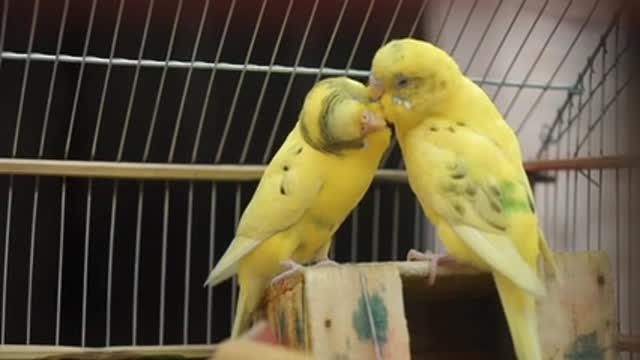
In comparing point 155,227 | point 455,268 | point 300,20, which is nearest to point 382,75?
point 455,268

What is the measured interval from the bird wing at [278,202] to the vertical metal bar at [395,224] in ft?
1.02

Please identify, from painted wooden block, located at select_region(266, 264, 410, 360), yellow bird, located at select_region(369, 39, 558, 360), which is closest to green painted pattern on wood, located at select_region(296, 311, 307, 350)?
painted wooden block, located at select_region(266, 264, 410, 360)

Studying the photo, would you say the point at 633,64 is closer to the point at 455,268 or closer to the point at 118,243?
the point at 455,268

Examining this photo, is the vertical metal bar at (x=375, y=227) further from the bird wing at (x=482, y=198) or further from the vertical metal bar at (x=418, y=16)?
the bird wing at (x=482, y=198)

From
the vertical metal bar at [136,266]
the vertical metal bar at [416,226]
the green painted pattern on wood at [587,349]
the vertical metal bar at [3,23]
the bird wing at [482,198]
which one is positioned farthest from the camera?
the vertical metal bar at [416,226]

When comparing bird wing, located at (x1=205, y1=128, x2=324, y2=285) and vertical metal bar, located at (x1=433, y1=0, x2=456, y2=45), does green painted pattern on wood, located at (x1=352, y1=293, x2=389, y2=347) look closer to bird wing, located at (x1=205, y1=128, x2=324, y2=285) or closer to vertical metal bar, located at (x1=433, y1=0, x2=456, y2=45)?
bird wing, located at (x1=205, y1=128, x2=324, y2=285)

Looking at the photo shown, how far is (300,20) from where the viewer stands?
1131 mm

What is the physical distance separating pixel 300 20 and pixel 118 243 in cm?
30

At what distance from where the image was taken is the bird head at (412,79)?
2.80 ft

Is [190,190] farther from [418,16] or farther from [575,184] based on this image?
[575,184]

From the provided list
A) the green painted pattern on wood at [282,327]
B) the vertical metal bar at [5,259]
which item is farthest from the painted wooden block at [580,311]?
the vertical metal bar at [5,259]

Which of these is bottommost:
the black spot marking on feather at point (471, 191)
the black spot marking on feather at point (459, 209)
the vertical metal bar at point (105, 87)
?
the black spot marking on feather at point (459, 209)

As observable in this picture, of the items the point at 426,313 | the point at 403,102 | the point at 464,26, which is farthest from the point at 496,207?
the point at 464,26

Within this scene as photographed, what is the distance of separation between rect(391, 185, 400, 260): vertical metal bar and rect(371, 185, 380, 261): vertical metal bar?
2 cm
